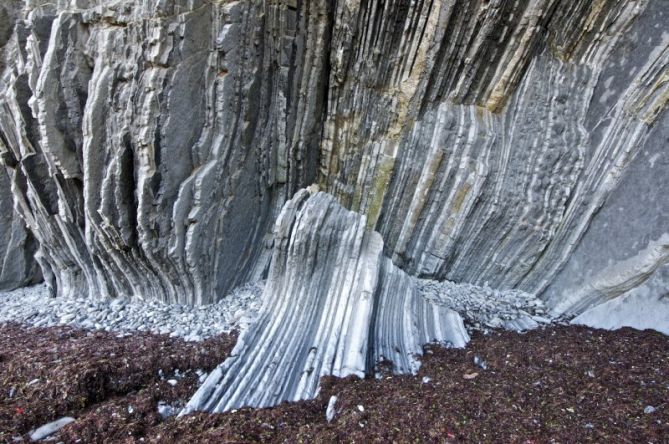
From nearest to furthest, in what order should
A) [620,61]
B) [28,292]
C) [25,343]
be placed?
[25,343]
[620,61]
[28,292]

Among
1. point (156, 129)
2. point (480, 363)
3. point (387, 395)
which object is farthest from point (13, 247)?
point (480, 363)

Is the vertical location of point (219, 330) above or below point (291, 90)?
below

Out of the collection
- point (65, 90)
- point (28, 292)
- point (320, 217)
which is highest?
point (65, 90)

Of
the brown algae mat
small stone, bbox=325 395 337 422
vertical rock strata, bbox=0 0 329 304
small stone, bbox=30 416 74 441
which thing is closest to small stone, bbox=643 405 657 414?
the brown algae mat

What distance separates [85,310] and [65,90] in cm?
314

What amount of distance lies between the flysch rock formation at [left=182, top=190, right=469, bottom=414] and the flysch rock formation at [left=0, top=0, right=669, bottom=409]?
6 centimetres

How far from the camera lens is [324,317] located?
4.60 m

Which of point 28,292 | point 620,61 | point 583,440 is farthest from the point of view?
point 28,292

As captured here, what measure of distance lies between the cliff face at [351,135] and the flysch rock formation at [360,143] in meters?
0.03

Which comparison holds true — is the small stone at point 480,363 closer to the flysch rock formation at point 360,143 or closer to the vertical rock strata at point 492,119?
the flysch rock formation at point 360,143

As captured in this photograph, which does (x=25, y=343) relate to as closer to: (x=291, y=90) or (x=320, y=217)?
(x=320, y=217)

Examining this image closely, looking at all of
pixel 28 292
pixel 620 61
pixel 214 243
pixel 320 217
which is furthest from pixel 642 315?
pixel 28 292

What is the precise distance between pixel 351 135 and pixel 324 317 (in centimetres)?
318

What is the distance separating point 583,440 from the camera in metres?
2.81
